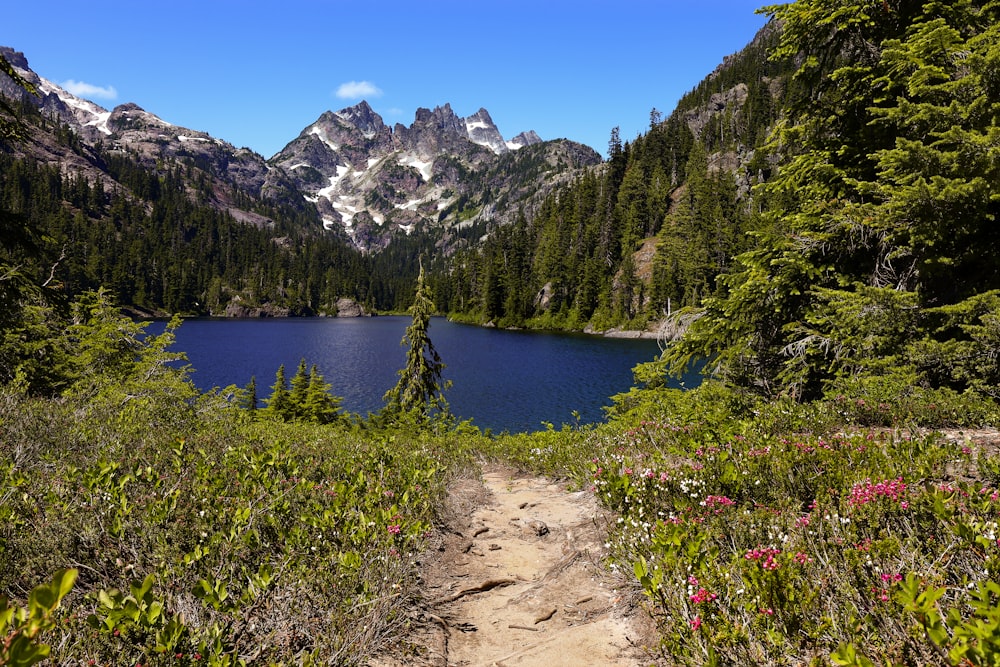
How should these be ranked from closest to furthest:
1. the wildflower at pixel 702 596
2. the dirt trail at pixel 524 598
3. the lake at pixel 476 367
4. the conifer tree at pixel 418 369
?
1. the wildflower at pixel 702 596
2. the dirt trail at pixel 524 598
3. the conifer tree at pixel 418 369
4. the lake at pixel 476 367

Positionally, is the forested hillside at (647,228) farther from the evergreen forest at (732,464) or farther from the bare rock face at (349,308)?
the evergreen forest at (732,464)

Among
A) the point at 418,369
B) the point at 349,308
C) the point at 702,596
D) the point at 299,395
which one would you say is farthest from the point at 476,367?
the point at 349,308

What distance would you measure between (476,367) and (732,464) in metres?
46.8

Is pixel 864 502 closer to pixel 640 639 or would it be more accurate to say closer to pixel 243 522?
pixel 640 639

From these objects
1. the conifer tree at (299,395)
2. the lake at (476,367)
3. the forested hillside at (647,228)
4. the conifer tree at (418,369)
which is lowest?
the lake at (476,367)

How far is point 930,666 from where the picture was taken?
2156 millimetres

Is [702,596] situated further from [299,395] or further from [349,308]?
[349,308]

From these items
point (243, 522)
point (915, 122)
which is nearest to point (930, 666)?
point (243, 522)

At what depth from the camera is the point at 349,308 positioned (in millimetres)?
176625

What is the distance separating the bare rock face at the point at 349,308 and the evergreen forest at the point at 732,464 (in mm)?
161530

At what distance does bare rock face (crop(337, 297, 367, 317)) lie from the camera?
573ft

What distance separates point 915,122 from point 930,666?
9.31 m

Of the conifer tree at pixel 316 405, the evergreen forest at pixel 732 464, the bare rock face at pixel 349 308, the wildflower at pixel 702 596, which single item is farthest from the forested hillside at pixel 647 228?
the wildflower at pixel 702 596

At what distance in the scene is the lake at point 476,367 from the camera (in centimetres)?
3366
